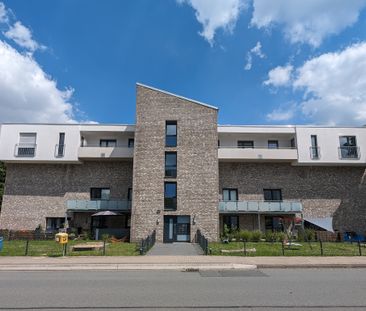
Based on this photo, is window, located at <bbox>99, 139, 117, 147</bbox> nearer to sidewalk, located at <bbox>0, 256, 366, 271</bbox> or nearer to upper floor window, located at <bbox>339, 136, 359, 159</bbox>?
sidewalk, located at <bbox>0, 256, 366, 271</bbox>

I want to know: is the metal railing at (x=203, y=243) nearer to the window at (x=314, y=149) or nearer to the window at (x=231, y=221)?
the window at (x=231, y=221)

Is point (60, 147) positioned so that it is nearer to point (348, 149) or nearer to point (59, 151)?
point (59, 151)

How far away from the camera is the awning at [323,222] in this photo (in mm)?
29592

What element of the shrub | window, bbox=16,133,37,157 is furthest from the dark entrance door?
window, bbox=16,133,37,157

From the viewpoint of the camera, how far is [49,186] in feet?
106

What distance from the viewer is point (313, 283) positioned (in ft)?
32.4

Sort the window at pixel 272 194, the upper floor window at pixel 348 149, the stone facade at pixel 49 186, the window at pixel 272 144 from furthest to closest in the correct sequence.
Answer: the window at pixel 272 144 < the window at pixel 272 194 < the stone facade at pixel 49 186 < the upper floor window at pixel 348 149

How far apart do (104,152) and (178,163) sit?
24.6 feet

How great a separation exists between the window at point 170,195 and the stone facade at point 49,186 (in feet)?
16.7

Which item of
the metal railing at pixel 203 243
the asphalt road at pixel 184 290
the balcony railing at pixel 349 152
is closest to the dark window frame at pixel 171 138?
the metal railing at pixel 203 243

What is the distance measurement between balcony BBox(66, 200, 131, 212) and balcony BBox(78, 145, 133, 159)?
421 centimetres

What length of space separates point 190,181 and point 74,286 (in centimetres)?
1954

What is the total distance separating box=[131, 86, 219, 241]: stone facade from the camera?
27828mm

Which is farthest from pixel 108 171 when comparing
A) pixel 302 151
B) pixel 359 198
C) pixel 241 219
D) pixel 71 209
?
pixel 359 198
